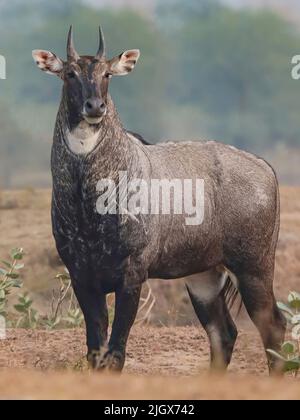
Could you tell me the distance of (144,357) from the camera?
32.0 feet

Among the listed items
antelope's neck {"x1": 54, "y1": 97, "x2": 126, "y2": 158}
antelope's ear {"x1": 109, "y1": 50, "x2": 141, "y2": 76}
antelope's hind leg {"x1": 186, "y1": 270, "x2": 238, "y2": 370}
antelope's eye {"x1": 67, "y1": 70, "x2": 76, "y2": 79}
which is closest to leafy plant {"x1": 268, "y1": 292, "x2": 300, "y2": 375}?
antelope's hind leg {"x1": 186, "y1": 270, "x2": 238, "y2": 370}

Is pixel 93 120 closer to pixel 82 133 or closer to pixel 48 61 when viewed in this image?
pixel 82 133

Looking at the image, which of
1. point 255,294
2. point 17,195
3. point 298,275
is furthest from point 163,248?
point 17,195

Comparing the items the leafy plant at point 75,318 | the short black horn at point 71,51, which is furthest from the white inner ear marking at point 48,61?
the leafy plant at point 75,318

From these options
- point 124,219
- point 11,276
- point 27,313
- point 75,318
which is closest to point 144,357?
point 11,276

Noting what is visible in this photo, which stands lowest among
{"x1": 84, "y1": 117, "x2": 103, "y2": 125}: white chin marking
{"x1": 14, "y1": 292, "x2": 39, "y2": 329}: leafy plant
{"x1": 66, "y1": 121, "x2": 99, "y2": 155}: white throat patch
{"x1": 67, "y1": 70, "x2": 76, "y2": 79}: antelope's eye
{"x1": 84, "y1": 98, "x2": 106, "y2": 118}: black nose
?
{"x1": 14, "y1": 292, "x2": 39, "y2": 329}: leafy plant

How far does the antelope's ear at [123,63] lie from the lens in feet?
25.8

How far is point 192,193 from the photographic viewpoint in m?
8.39

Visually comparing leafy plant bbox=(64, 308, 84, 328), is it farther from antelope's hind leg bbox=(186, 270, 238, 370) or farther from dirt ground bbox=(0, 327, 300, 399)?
antelope's hind leg bbox=(186, 270, 238, 370)

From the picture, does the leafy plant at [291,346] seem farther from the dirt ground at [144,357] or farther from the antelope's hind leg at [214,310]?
the antelope's hind leg at [214,310]

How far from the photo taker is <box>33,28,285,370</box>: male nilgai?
7.64 m

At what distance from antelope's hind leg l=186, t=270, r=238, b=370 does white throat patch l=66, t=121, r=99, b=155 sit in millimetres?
1773

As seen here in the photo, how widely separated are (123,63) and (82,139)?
0.64 metres
